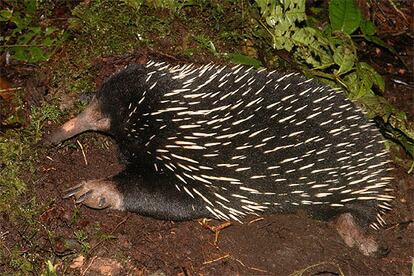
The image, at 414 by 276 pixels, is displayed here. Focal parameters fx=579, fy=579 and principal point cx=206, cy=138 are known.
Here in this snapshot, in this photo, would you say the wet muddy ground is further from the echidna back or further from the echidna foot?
the echidna back

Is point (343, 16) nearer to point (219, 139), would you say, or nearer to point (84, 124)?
point (219, 139)

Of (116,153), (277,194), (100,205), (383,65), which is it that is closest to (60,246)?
(100,205)

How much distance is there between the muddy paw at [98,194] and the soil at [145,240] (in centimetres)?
12

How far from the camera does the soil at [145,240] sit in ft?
14.8

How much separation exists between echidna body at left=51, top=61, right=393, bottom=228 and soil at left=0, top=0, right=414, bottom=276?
0.63ft

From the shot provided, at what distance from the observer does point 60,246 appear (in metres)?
4.51

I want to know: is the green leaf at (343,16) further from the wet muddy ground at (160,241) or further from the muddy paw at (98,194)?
the muddy paw at (98,194)

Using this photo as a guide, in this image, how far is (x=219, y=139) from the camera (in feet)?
15.1

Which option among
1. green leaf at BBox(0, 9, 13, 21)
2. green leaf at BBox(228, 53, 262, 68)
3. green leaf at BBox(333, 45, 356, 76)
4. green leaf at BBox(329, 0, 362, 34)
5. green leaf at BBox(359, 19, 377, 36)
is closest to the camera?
green leaf at BBox(0, 9, 13, 21)

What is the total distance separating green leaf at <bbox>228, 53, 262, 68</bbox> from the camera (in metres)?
5.95

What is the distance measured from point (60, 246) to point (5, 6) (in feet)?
9.32

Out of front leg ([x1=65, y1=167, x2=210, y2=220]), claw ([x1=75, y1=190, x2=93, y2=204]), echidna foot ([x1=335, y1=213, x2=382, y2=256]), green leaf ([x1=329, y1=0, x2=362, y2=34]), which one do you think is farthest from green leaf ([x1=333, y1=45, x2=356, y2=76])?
claw ([x1=75, y1=190, x2=93, y2=204])

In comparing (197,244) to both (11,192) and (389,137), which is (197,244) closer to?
(11,192)

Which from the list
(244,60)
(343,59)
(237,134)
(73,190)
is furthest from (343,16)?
(73,190)
